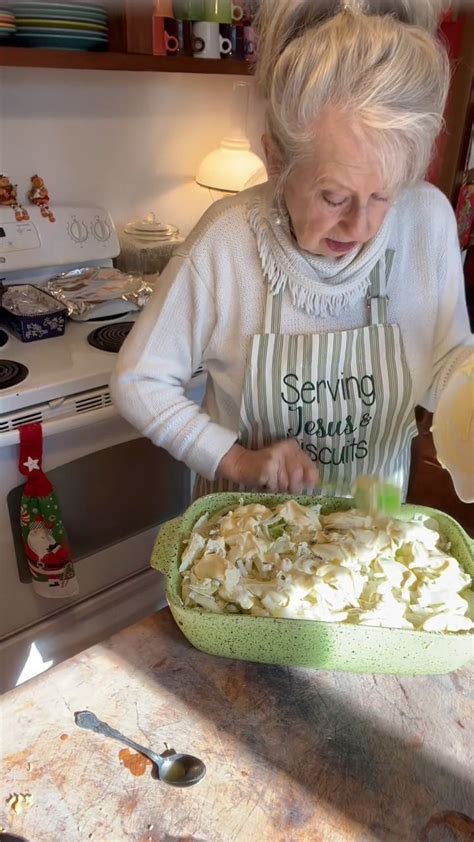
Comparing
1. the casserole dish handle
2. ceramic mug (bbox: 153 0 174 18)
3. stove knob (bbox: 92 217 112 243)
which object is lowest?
the casserole dish handle

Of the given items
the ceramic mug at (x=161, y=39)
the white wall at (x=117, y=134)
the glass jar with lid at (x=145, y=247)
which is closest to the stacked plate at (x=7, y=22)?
the white wall at (x=117, y=134)

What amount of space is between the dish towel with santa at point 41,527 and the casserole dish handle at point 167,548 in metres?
0.55

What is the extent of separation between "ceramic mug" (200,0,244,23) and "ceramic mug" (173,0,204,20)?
0.01 metres

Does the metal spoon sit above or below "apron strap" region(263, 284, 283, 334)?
below

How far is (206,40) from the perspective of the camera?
61.2 inches

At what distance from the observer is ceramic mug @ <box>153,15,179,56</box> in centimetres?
147

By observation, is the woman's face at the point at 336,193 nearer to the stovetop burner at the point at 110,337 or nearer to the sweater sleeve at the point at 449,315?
the sweater sleeve at the point at 449,315

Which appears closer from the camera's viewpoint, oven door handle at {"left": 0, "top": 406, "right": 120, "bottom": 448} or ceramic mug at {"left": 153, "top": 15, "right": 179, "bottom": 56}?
oven door handle at {"left": 0, "top": 406, "right": 120, "bottom": 448}

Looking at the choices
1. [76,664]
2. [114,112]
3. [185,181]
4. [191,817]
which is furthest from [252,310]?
[185,181]

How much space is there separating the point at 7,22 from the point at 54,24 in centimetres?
9

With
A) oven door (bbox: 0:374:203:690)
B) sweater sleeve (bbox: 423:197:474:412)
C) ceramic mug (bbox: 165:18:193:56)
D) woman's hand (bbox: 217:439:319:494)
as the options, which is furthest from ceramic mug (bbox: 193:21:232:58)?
woman's hand (bbox: 217:439:319:494)

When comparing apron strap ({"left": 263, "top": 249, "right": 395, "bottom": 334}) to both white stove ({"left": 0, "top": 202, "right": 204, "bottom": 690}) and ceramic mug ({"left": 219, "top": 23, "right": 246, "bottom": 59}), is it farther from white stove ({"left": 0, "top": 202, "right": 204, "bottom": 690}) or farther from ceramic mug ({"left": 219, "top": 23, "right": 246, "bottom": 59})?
ceramic mug ({"left": 219, "top": 23, "right": 246, "bottom": 59})

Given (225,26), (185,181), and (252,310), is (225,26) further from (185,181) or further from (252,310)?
(252,310)

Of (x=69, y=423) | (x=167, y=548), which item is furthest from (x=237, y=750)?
(x=69, y=423)
